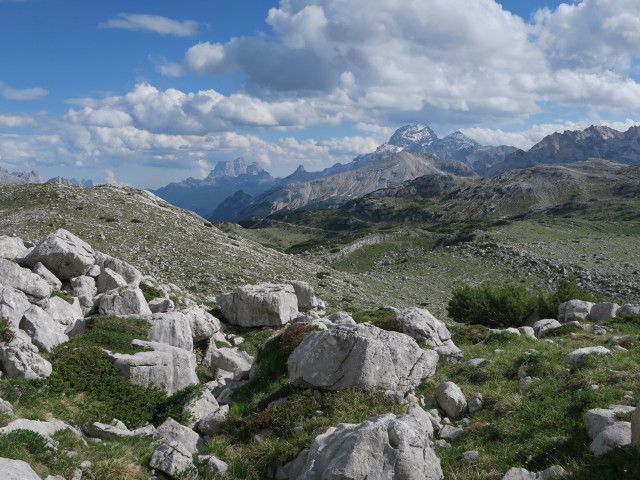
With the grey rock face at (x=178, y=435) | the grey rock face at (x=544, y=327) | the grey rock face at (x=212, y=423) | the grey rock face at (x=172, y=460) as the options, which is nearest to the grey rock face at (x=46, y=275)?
the grey rock face at (x=178, y=435)

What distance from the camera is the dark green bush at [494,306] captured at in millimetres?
48812

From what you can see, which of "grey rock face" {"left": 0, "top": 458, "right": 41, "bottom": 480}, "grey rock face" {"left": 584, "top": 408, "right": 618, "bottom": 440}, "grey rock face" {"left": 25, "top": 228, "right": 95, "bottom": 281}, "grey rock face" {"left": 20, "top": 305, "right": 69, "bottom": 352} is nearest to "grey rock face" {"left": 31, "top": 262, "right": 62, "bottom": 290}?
"grey rock face" {"left": 25, "top": 228, "right": 95, "bottom": 281}

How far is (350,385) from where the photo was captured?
16.9 metres

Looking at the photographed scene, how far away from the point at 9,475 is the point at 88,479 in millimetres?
2528

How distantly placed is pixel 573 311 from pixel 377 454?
39802mm

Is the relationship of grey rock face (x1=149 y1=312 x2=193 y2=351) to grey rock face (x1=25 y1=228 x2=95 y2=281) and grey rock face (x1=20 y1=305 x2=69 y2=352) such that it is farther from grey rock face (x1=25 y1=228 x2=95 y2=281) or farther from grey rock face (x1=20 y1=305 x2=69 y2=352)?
grey rock face (x1=25 y1=228 x2=95 y2=281)

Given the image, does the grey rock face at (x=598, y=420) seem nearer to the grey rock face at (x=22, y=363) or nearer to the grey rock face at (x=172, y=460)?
the grey rock face at (x=172, y=460)

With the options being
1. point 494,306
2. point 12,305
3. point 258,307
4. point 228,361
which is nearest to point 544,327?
point 494,306

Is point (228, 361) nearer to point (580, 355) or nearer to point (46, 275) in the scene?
point (46, 275)

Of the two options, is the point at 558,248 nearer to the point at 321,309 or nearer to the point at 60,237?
the point at 321,309

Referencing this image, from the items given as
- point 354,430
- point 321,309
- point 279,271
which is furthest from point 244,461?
point 279,271

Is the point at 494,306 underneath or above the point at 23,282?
underneath

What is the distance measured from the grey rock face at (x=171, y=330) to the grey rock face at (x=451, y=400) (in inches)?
646

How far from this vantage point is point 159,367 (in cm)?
2122
